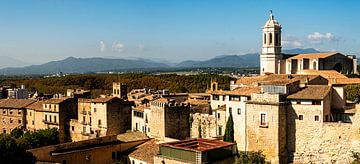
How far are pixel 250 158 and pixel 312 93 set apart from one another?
6.46 m

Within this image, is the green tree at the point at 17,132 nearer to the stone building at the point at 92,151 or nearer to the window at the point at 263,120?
the stone building at the point at 92,151

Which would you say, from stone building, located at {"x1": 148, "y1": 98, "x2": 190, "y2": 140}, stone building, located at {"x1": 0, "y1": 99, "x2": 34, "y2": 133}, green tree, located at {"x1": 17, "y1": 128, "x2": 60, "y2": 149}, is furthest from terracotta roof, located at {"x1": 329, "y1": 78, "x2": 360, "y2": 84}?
stone building, located at {"x1": 0, "y1": 99, "x2": 34, "y2": 133}

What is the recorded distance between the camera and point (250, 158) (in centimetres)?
3086

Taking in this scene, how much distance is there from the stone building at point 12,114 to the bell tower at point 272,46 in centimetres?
3426

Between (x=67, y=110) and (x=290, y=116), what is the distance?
3189 centimetres

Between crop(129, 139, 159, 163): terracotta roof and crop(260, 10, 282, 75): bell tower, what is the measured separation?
97.5 ft

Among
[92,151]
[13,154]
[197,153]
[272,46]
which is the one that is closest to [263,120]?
[197,153]

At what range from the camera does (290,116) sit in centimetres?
3170

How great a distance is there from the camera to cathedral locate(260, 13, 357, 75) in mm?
56938

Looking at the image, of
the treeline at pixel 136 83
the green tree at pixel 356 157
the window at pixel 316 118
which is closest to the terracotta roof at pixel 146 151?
the window at pixel 316 118

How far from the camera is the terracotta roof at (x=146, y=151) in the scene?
3459 centimetres

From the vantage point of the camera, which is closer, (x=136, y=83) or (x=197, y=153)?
(x=197, y=153)

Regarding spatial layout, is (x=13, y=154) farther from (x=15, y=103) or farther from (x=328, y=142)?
(x=15, y=103)

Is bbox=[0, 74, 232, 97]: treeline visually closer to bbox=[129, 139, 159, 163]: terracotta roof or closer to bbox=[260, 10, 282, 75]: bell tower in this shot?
bbox=[260, 10, 282, 75]: bell tower
